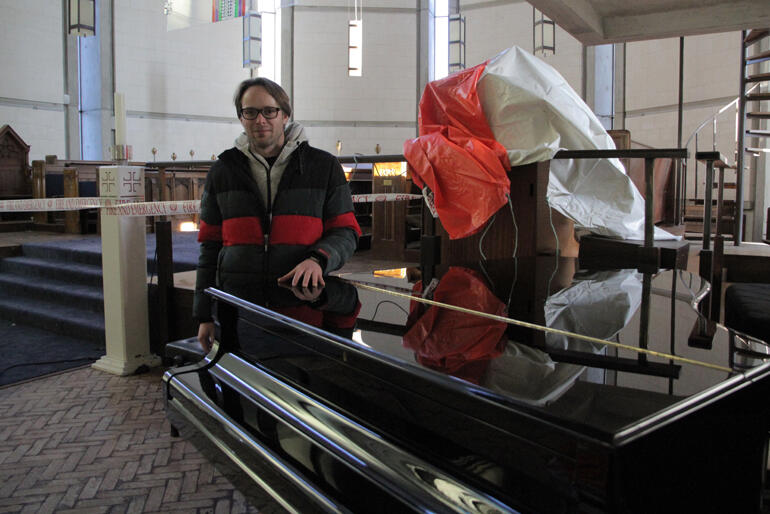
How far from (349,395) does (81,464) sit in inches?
74.2

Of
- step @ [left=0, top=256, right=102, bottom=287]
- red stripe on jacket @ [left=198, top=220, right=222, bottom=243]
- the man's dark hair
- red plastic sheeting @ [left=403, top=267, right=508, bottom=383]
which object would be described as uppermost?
the man's dark hair

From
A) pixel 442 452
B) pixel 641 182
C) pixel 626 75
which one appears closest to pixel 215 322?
pixel 442 452

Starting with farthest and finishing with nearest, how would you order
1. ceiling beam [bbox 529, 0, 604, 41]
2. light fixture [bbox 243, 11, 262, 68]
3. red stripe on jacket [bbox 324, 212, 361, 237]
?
light fixture [bbox 243, 11, 262, 68] → ceiling beam [bbox 529, 0, 604, 41] → red stripe on jacket [bbox 324, 212, 361, 237]

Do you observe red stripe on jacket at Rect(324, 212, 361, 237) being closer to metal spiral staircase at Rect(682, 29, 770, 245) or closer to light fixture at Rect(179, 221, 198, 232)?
metal spiral staircase at Rect(682, 29, 770, 245)

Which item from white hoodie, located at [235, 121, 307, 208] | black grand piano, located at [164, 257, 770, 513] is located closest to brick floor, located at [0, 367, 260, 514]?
black grand piano, located at [164, 257, 770, 513]

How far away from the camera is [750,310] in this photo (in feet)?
5.75

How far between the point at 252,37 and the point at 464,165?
10.3 metres

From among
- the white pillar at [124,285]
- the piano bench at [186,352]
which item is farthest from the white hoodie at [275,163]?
the white pillar at [124,285]

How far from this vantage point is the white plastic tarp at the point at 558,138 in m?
2.70

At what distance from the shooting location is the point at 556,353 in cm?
90

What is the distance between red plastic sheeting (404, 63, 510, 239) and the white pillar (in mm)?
1945

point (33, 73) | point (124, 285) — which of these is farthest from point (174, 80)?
point (124, 285)

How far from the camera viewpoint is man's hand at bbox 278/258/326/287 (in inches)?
67.1

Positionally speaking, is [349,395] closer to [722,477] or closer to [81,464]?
[722,477]
